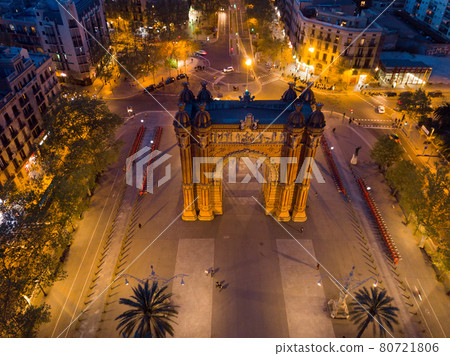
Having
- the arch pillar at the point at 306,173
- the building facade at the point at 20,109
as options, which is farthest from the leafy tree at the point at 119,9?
the arch pillar at the point at 306,173

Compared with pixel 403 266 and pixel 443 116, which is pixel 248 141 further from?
pixel 443 116

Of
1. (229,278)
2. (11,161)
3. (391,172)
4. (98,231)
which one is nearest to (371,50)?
(391,172)

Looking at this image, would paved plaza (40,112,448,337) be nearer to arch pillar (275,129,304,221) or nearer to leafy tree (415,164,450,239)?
arch pillar (275,129,304,221)

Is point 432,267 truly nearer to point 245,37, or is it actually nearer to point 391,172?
point 391,172

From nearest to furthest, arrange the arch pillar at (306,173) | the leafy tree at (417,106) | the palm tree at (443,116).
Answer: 1. the arch pillar at (306,173)
2. the palm tree at (443,116)
3. the leafy tree at (417,106)

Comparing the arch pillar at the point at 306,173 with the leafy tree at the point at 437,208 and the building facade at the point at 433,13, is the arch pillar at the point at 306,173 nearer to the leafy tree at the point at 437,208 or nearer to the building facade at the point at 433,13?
the leafy tree at the point at 437,208
